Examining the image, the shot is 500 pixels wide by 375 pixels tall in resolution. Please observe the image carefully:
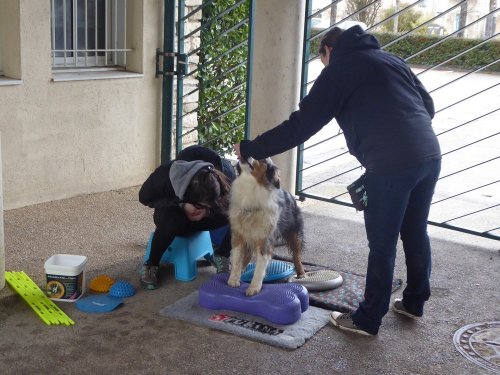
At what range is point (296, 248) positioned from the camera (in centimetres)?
456

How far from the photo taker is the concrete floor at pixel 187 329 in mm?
3523

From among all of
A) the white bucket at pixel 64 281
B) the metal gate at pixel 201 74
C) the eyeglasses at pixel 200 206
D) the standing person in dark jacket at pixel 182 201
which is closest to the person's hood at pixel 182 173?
the standing person in dark jacket at pixel 182 201

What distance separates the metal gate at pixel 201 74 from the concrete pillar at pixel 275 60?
41cm

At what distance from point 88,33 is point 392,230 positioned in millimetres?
4157

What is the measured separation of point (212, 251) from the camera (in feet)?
16.2

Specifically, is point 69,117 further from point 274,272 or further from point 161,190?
point 274,272

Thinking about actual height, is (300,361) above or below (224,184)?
below

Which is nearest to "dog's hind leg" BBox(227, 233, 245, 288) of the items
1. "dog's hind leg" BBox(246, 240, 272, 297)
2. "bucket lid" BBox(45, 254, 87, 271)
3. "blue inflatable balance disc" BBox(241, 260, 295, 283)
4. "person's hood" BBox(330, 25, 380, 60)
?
"dog's hind leg" BBox(246, 240, 272, 297)

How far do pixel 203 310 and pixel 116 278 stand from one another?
82 cm

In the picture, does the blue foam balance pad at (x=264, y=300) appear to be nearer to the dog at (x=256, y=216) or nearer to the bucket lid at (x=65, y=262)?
the dog at (x=256, y=216)

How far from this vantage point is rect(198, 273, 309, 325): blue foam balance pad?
395 centimetres

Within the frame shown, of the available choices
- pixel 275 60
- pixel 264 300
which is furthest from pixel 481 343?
pixel 275 60

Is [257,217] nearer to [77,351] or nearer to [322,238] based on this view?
[77,351]

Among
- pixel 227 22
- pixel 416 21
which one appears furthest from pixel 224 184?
pixel 416 21
